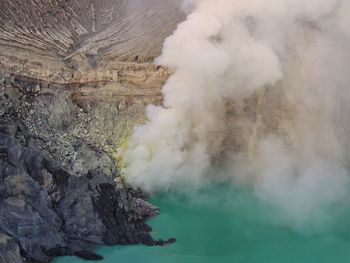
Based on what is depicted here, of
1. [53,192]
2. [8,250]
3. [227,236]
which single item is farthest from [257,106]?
[8,250]

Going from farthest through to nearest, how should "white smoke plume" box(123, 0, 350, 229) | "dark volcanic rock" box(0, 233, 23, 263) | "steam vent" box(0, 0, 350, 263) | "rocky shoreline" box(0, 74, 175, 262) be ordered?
Answer: 1. "white smoke plume" box(123, 0, 350, 229)
2. "steam vent" box(0, 0, 350, 263)
3. "rocky shoreline" box(0, 74, 175, 262)
4. "dark volcanic rock" box(0, 233, 23, 263)

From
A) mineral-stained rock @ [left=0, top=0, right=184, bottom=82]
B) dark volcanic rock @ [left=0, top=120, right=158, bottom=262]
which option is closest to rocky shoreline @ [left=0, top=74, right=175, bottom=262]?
dark volcanic rock @ [left=0, top=120, right=158, bottom=262]

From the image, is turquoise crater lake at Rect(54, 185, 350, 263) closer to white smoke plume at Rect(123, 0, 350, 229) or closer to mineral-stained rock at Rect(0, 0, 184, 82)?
white smoke plume at Rect(123, 0, 350, 229)

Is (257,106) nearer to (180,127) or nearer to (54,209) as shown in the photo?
(180,127)

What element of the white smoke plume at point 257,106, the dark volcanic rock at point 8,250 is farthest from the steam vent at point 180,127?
the dark volcanic rock at point 8,250

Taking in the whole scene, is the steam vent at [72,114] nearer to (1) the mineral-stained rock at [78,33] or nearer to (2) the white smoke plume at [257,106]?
(1) the mineral-stained rock at [78,33]

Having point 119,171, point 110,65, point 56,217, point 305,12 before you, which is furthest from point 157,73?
point 56,217
